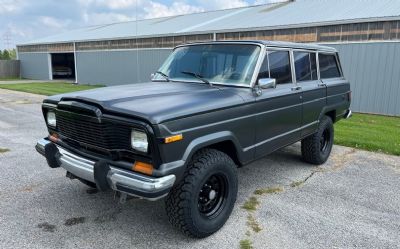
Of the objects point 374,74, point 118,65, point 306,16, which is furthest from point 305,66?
point 118,65

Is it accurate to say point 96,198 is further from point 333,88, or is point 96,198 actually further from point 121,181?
point 333,88

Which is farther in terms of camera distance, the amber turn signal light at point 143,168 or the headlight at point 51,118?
the headlight at point 51,118

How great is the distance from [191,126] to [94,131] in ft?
3.08

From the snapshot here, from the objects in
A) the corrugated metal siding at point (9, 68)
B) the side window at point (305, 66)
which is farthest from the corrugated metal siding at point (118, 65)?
the side window at point (305, 66)

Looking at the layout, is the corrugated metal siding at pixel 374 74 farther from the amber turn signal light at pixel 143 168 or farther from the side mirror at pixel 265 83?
the amber turn signal light at pixel 143 168

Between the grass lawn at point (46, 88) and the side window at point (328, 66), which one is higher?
the side window at point (328, 66)

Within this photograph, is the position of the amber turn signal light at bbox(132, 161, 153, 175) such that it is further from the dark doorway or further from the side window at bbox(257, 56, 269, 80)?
the dark doorway

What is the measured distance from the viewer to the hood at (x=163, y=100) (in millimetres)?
3074

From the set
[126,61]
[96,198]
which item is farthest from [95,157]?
[126,61]

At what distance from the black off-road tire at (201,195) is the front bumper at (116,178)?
290 millimetres

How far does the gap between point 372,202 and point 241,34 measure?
480 inches

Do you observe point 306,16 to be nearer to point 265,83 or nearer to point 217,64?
point 217,64

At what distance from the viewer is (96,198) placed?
14.5 ft

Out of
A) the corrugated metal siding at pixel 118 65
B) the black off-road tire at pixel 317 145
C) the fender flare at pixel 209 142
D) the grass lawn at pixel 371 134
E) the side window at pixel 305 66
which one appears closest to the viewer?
the fender flare at pixel 209 142
